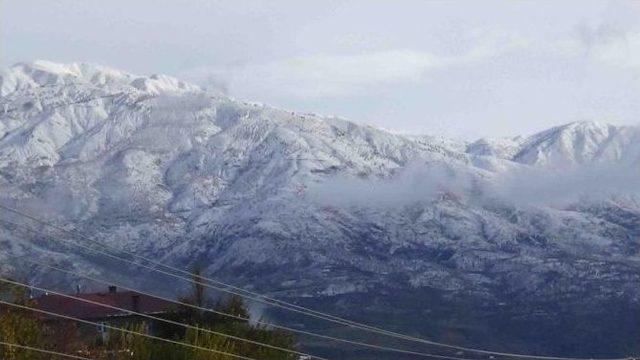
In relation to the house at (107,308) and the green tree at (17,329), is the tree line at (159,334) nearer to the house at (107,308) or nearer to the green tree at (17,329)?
the green tree at (17,329)

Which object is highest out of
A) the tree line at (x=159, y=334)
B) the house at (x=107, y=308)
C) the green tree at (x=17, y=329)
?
the green tree at (x=17, y=329)

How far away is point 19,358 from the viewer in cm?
5669

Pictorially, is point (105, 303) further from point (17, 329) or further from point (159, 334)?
point (17, 329)

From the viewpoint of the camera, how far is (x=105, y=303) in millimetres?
137750

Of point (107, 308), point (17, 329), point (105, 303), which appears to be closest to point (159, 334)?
point (17, 329)

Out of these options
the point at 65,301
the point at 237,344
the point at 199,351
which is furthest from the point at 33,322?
the point at 65,301

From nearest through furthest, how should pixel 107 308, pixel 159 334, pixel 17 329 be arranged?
1. pixel 17 329
2. pixel 159 334
3. pixel 107 308

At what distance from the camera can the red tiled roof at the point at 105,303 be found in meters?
132

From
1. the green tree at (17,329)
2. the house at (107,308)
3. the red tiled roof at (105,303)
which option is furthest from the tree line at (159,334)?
the red tiled roof at (105,303)

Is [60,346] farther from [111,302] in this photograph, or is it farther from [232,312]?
[111,302]

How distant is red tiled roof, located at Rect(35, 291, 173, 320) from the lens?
431 ft

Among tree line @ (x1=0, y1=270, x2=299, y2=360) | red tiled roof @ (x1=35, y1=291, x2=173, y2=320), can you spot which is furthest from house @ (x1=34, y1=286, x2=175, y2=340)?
tree line @ (x1=0, y1=270, x2=299, y2=360)

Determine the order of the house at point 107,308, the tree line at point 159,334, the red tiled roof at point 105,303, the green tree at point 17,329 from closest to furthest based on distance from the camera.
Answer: the green tree at point 17,329, the tree line at point 159,334, the house at point 107,308, the red tiled roof at point 105,303

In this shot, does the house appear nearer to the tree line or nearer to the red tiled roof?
the red tiled roof
